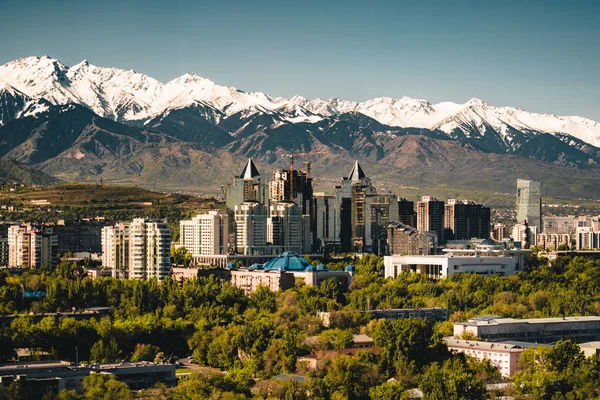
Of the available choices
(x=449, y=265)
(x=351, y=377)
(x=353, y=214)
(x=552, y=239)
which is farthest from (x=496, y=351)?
(x=552, y=239)

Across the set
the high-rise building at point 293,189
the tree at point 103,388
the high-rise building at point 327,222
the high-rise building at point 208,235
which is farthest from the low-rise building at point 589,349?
the high-rise building at point 293,189

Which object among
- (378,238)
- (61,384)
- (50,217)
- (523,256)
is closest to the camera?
(61,384)

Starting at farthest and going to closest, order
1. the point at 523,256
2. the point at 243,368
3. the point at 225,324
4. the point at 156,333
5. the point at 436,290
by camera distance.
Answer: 1. the point at 523,256
2. the point at 436,290
3. the point at 225,324
4. the point at 156,333
5. the point at 243,368

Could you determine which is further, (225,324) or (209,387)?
(225,324)

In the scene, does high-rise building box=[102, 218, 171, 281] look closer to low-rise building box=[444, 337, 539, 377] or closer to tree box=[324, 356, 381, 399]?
low-rise building box=[444, 337, 539, 377]

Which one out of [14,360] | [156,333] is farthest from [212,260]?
[14,360]

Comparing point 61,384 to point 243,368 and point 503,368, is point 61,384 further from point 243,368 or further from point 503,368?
point 503,368

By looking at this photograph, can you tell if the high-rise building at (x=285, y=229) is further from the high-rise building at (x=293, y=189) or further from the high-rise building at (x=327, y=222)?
the high-rise building at (x=293, y=189)
